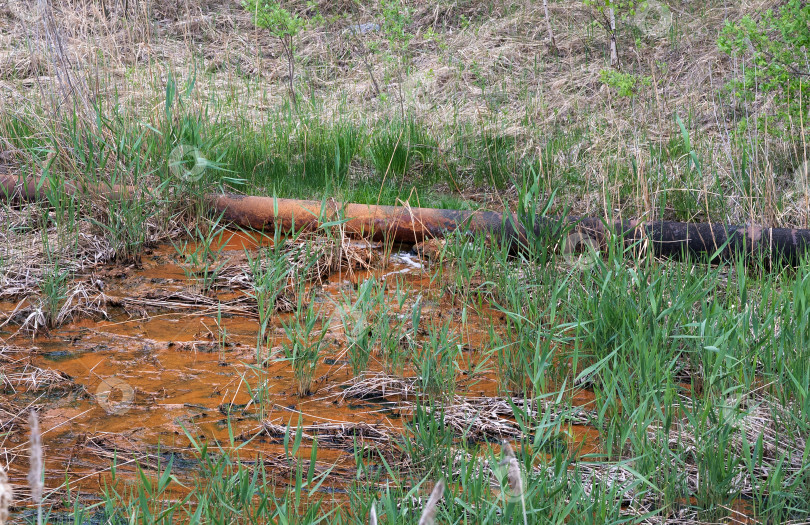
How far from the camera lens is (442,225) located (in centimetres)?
434

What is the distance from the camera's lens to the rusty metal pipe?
150 inches

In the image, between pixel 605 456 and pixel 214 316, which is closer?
pixel 605 456

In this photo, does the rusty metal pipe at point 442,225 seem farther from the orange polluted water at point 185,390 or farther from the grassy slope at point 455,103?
the orange polluted water at point 185,390

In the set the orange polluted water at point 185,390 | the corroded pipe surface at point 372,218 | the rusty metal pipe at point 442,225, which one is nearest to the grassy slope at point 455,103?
the rusty metal pipe at point 442,225

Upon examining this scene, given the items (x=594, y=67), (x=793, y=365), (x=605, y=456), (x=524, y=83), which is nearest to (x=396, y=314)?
(x=605, y=456)

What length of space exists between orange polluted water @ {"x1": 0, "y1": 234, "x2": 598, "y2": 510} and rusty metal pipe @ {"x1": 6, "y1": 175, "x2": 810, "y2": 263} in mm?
534

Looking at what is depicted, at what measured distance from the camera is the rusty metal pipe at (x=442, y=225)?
3809 millimetres

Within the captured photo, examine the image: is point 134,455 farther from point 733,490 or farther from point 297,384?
point 733,490

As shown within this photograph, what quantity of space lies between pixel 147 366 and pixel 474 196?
2.93 meters

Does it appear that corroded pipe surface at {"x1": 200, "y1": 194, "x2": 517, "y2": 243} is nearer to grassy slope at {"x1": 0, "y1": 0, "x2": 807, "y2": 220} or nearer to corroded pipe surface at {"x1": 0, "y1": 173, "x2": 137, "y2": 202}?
grassy slope at {"x1": 0, "y1": 0, "x2": 807, "y2": 220}

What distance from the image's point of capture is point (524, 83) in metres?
7.74

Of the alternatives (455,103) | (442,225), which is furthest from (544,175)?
(455,103)

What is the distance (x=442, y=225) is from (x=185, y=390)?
197cm

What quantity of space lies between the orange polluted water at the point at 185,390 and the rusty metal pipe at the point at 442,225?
53cm
